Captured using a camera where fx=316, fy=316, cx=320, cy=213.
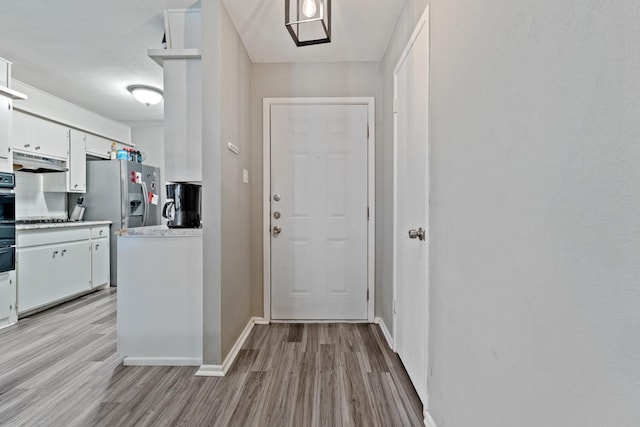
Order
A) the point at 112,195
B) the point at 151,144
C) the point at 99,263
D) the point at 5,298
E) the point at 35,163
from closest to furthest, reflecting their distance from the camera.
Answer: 1. the point at 5,298
2. the point at 35,163
3. the point at 99,263
4. the point at 112,195
5. the point at 151,144

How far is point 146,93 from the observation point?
3.70 metres

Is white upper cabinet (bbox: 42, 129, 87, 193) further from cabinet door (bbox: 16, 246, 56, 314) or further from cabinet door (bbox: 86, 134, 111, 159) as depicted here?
cabinet door (bbox: 16, 246, 56, 314)

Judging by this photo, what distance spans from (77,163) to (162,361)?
11.2 ft

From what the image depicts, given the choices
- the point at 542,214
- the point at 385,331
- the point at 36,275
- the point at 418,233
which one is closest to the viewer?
the point at 542,214

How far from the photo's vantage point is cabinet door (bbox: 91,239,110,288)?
400cm

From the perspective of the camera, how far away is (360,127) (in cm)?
289

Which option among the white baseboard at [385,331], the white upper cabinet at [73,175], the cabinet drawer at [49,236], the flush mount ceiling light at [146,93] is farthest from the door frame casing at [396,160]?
the white upper cabinet at [73,175]

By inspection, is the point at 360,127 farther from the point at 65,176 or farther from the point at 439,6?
the point at 65,176

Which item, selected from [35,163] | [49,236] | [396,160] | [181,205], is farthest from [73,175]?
[396,160]

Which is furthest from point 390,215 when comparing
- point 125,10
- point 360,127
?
point 125,10

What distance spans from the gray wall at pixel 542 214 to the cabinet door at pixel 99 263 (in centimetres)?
432

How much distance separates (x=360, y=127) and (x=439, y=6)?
4.89ft

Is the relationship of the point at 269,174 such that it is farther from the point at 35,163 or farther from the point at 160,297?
the point at 35,163

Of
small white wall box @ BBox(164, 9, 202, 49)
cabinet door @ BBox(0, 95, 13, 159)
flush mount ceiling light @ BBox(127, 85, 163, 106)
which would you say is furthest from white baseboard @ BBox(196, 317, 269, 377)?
flush mount ceiling light @ BBox(127, 85, 163, 106)
